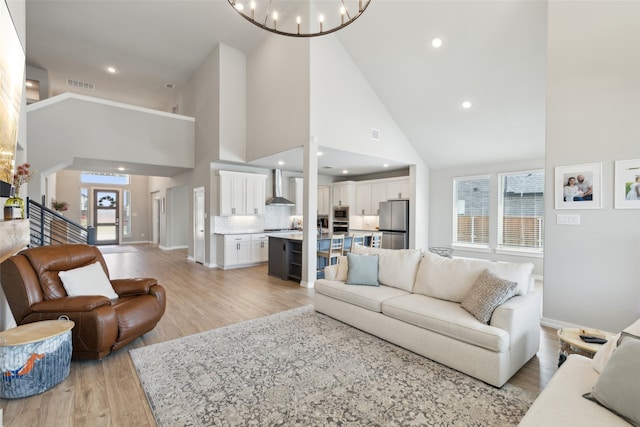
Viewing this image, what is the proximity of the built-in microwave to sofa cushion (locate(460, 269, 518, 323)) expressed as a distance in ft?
23.3

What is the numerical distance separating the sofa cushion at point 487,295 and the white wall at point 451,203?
4.90 m

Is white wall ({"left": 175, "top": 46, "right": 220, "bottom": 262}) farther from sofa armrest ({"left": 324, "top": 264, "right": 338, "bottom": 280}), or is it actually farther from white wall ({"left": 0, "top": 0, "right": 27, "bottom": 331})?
sofa armrest ({"left": 324, "top": 264, "right": 338, "bottom": 280})

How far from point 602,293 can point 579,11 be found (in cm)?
316

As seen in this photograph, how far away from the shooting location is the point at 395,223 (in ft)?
27.3

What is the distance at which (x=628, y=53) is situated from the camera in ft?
10.2

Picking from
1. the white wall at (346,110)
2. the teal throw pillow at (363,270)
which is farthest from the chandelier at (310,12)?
the teal throw pillow at (363,270)

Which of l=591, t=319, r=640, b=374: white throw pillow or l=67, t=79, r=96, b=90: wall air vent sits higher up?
l=67, t=79, r=96, b=90: wall air vent

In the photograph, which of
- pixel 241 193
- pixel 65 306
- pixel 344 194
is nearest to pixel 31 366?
pixel 65 306

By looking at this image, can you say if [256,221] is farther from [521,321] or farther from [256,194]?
[521,321]

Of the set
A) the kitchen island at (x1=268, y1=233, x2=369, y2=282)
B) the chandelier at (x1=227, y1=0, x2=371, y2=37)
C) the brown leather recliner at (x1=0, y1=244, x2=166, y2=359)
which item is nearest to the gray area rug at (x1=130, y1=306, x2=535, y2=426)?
the brown leather recliner at (x1=0, y1=244, x2=166, y2=359)

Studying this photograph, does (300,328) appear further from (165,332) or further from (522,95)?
(522,95)

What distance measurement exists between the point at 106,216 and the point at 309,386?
13121mm

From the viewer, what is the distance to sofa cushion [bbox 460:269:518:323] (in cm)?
253

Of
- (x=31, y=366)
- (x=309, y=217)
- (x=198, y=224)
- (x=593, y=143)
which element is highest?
(x=593, y=143)
